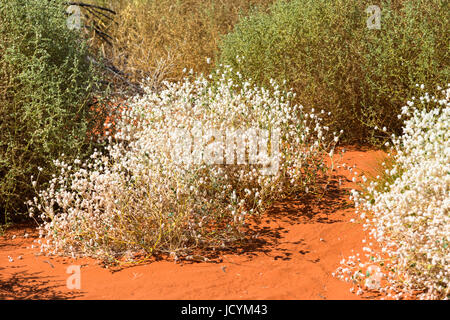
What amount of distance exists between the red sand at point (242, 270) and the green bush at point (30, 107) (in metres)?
0.55

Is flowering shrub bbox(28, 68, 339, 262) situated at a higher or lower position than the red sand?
higher

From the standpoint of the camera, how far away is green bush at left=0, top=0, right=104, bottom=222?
4.54 m

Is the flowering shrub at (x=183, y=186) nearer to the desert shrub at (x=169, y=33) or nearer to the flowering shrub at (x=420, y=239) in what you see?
the flowering shrub at (x=420, y=239)

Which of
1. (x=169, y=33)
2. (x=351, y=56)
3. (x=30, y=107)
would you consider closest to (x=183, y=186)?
(x=30, y=107)

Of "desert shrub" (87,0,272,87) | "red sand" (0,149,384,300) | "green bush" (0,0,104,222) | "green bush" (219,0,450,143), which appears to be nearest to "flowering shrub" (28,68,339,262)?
"red sand" (0,149,384,300)

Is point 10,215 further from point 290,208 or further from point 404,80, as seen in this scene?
point 404,80

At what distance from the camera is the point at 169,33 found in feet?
28.1

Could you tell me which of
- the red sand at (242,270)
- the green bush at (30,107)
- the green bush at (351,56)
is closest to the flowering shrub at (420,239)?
the red sand at (242,270)

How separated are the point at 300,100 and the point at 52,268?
11.1 feet

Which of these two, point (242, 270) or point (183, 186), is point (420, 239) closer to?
point (242, 270)

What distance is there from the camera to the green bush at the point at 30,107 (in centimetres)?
454

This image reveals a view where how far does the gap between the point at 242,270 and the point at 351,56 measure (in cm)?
309

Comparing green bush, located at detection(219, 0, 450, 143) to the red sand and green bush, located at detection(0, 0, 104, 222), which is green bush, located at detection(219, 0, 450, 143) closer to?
the red sand

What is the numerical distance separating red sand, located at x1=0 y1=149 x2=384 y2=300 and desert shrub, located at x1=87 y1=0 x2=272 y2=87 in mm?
4050
